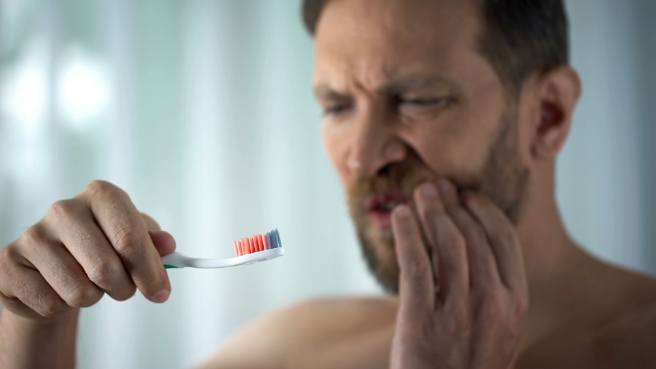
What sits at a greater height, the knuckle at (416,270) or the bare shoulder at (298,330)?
the knuckle at (416,270)

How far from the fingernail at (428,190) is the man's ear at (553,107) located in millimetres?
214

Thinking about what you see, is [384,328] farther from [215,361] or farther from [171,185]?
[171,185]

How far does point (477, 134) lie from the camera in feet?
2.97

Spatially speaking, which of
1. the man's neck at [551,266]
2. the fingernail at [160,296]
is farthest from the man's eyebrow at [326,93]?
the fingernail at [160,296]

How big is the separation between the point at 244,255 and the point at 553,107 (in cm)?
59

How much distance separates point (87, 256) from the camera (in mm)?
571

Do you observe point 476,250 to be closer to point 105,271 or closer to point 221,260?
point 221,260

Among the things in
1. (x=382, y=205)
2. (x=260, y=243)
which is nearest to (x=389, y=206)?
(x=382, y=205)

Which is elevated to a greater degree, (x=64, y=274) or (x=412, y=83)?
(x=412, y=83)

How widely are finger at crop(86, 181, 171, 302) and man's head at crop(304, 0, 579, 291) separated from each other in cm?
38

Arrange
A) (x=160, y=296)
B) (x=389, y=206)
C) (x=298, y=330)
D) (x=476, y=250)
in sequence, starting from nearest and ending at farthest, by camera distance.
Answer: (x=160, y=296) < (x=476, y=250) < (x=389, y=206) < (x=298, y=330)

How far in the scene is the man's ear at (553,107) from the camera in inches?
37.5

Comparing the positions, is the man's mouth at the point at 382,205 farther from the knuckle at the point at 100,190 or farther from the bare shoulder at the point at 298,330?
the knuckle at the point at 100,190

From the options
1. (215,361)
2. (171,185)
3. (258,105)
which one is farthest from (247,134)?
(215,361)
